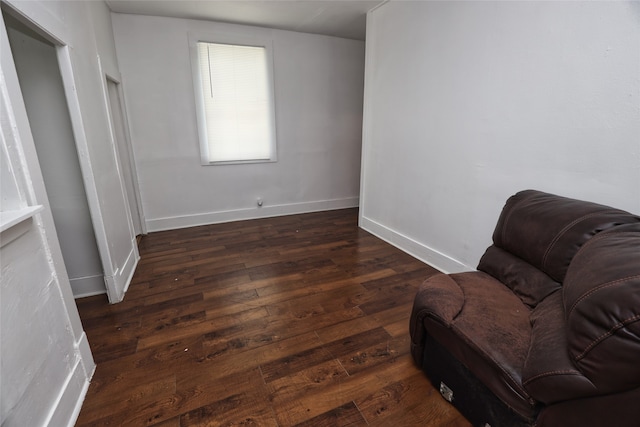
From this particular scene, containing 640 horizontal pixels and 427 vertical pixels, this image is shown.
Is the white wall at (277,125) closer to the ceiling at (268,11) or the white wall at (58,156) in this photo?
the ceiling at (268,11)

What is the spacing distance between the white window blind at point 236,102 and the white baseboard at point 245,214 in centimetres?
78

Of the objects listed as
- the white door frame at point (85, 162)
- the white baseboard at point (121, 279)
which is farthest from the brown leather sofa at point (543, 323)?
the white baseboard at point (121, 279)

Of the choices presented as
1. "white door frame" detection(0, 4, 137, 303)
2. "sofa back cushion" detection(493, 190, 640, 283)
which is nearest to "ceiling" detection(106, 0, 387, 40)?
"white door frame" detection(0, 4, 137, 303)

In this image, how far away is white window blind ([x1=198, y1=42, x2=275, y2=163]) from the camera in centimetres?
380

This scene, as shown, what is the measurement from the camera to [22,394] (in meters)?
1.10

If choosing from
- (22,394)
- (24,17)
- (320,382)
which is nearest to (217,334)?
(320,382)

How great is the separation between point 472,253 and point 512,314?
1121 mm

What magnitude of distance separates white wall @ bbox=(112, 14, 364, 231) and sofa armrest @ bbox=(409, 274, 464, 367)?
3.22 m

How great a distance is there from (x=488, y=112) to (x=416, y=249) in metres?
1.47

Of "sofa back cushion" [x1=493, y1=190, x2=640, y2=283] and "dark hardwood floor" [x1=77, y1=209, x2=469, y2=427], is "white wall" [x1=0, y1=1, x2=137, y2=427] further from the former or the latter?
"sofa back cushion" [x1=493, y1=190, x2=640, y2=283]

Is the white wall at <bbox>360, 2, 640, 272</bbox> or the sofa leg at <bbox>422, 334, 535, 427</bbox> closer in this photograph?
the sofa leg at <bbox>422, 334, 535, 427</bbox>

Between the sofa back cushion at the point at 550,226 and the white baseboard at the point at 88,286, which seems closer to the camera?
the sofa back cushion at the point at 550,226

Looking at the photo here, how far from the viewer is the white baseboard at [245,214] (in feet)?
13.1

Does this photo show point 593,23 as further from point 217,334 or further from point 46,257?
point 46,257
